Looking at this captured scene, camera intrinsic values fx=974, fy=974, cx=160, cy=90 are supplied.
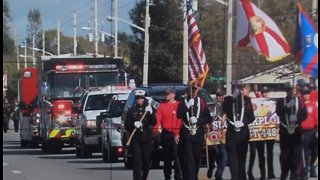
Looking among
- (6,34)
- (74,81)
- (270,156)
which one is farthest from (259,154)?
(74,81)

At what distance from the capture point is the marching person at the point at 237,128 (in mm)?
16250

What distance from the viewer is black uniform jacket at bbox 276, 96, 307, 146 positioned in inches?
602

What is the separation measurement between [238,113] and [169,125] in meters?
2.15

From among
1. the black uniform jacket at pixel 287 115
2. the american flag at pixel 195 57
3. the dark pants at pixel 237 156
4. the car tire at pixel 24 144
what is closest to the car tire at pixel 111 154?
the american flag at pixel 195 57

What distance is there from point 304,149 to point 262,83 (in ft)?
4.55

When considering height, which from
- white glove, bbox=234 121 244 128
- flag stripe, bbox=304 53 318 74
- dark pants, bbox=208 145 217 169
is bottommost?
dark pants, bbox=208 145 217 169

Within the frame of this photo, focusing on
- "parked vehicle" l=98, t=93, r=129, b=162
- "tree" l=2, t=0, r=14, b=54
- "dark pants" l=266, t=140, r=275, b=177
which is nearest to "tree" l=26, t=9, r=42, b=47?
"tree" l=2, t=0, r=14, b=54

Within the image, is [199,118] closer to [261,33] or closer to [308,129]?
[308,129]

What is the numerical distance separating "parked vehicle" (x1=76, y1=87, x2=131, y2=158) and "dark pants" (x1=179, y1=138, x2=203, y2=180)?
28.9 ft

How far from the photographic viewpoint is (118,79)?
28562 mm

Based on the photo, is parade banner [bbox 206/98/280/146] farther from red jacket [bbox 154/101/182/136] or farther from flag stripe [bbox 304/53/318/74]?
flag stripe [bbox 304/53/318/74]

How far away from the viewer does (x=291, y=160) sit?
617 inches

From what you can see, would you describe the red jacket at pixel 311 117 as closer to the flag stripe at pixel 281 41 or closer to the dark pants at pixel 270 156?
the flag stripe at pixel 281 41

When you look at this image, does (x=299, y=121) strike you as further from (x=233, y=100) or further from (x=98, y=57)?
(x=98, y=57)
